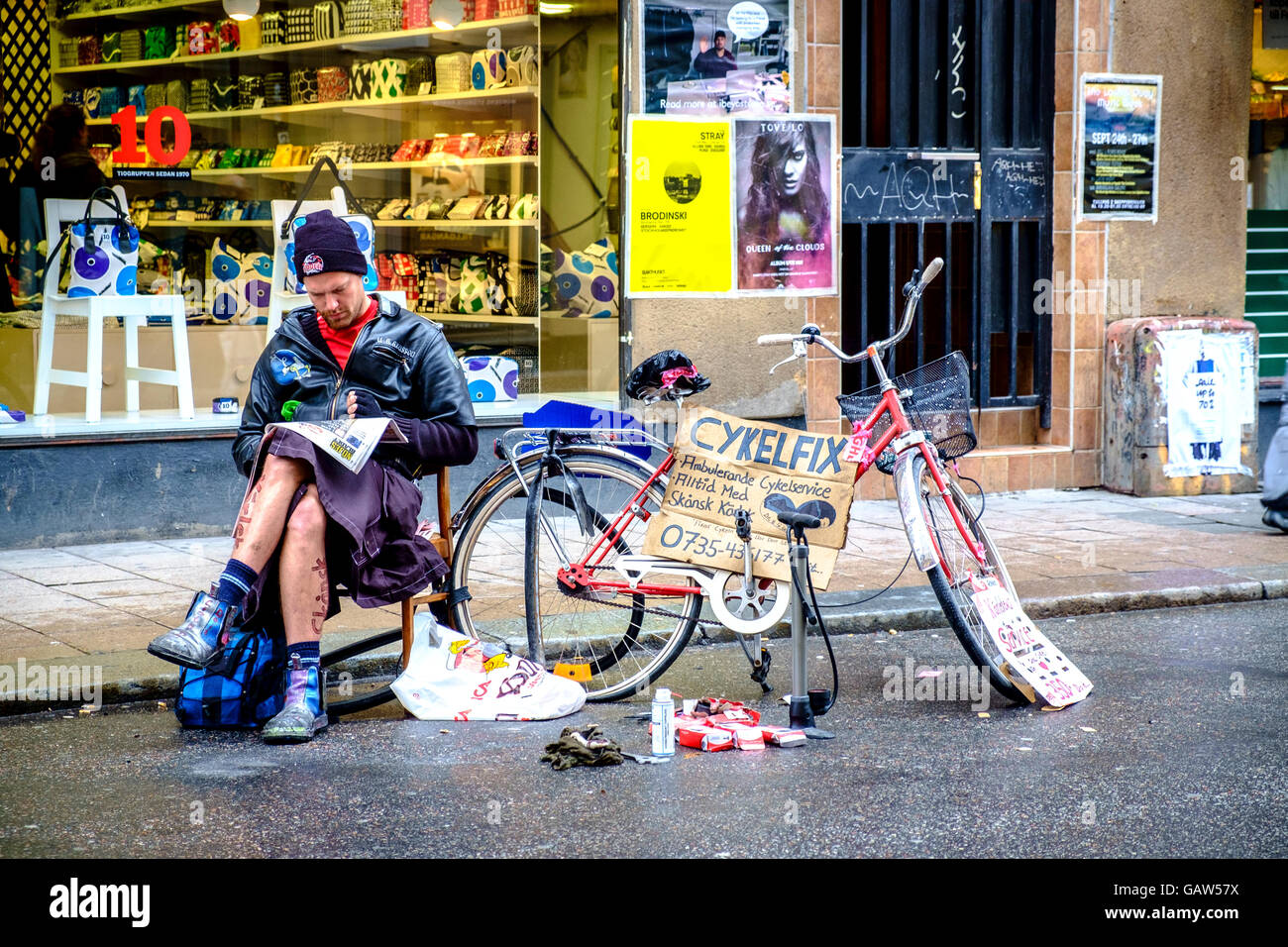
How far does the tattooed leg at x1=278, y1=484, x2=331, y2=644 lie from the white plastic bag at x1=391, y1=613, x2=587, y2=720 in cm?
40

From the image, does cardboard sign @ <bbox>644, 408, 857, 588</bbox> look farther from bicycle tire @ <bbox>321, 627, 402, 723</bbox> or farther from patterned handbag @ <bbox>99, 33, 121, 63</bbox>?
patterned handbag @ <bbox>99, 33, 121, 63</bbox>

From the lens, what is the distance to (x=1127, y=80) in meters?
9.88

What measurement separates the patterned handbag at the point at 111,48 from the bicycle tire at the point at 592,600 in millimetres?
4791

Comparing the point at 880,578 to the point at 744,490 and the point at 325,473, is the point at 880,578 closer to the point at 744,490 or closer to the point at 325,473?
the point at 744,490

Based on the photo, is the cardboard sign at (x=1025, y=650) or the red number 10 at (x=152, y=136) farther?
the red number 10 at (x=152, y=136)

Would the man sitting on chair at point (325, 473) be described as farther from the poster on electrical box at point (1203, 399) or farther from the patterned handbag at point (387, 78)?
the poster on electrical box at point (1203, 399)

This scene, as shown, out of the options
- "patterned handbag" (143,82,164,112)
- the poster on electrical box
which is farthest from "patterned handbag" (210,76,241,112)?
the poster on electrical box

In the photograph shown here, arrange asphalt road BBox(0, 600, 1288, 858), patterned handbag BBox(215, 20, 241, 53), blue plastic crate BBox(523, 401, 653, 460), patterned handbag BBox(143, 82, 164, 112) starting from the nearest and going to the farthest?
asphalt road BBox(0, 600, 1288, 858) → blue plastic crate BBox(523, 401, 653, 460) → patterned handbag BBox(143, 82, 164, 112) → patterned handbag BBox(215, 20, 241, 53)

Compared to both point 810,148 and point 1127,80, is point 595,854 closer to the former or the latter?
point 810,148

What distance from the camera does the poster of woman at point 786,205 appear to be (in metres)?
8.98

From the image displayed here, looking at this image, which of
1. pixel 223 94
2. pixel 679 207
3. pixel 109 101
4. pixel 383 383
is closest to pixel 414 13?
pixel 223 94

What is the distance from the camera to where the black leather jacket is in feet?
16.7

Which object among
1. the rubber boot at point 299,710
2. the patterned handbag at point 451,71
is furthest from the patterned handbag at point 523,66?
the rubber boot at point 299,710

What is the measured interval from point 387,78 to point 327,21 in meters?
0.48
